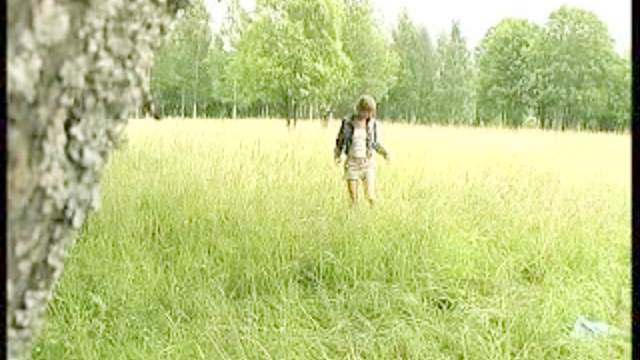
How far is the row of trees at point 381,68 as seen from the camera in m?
4.78

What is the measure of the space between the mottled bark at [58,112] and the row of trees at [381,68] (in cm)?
326

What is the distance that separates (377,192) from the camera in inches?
156

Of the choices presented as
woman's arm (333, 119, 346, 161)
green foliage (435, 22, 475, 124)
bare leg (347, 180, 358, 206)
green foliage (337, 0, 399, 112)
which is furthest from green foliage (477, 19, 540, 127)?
bare leg (347, 180, 358, 206)

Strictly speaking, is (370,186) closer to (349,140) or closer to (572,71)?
(349,140)

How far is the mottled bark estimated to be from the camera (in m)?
0.60

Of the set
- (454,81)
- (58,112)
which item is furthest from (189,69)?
(58,112)

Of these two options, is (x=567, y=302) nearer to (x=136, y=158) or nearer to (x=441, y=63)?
(x=136, y=158)

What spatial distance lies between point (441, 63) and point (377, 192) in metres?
4.28

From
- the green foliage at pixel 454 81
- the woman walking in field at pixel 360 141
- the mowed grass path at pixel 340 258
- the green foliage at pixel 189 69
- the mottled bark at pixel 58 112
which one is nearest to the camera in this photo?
the mottled bark at pixel 58 112

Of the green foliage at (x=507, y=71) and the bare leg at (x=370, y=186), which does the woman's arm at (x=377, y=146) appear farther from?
the green foliage at (x=507, y=71)

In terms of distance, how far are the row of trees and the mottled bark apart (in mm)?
3259

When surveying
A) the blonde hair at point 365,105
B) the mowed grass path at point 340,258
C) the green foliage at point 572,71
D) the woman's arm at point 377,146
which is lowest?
the mowed grass path at point 340,258

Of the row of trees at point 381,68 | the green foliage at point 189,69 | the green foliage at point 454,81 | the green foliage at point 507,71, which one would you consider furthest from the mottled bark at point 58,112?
the green foliage at point 454,81

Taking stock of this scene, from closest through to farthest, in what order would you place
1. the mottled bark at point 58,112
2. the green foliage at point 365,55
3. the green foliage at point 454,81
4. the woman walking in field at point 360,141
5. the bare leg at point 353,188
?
the mottled bark at point 58,112 → the bare leg at point 353,188 → the woman walking in field at point 360,141 → the green foliage at point 365,55 → the green foliage at point 454,81
